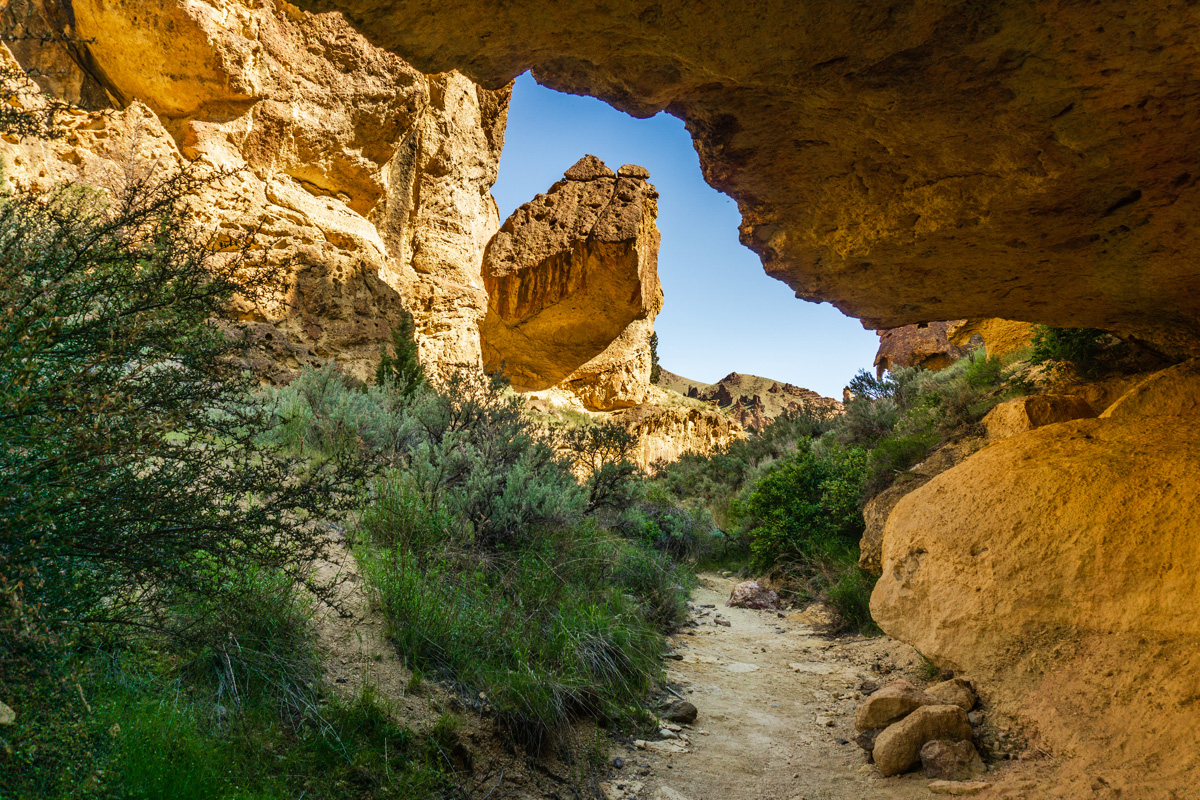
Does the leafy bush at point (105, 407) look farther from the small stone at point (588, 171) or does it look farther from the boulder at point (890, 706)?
the small stone at point (588, 171)

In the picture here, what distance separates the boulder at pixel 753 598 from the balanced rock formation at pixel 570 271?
563 inches

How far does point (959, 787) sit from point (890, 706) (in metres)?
0.70

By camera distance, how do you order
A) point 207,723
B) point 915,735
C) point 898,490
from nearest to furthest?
point 207,723 → point 915,735 → point 898,490

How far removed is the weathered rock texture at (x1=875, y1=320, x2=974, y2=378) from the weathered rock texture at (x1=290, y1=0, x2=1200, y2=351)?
16193 mm

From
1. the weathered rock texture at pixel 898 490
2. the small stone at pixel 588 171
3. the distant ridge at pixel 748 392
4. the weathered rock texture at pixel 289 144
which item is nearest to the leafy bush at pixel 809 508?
the weathered rock texture at pixel 898 490

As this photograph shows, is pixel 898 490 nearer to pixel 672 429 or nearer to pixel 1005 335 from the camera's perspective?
pixel 1005 335

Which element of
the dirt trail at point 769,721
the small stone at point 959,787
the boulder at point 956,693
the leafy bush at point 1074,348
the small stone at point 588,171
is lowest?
the dirt trail at point 769,721

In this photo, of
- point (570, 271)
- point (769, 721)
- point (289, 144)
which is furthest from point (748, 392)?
point (769, 721)

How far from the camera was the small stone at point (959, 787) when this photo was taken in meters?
2.54

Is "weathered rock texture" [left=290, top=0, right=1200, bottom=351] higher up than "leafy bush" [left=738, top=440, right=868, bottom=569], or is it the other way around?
"weathered rock texture" [left=290, top=0, right=1200, bottom=351]

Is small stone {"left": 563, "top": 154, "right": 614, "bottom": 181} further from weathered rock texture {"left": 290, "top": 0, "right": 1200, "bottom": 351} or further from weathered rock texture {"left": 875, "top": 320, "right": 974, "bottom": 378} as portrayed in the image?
weathered rock texture {"left": 290, "top": 0, "right": 1200, "bottom": 351}

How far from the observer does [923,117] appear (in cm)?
243

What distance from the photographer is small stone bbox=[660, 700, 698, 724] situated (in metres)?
3.57

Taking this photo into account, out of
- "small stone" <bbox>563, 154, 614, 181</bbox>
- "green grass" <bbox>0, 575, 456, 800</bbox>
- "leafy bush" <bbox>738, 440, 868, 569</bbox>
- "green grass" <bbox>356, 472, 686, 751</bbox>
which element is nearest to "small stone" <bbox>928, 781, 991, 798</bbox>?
"green grass" <bbox>356, 472, 686, 751</bbox>
